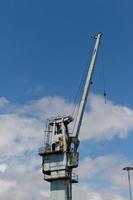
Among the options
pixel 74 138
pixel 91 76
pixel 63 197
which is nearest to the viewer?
pixel 63 197

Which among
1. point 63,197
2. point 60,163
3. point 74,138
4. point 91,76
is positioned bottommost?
point 63,197

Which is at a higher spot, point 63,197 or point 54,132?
point 54,132

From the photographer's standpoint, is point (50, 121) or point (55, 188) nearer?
point (55, 188)

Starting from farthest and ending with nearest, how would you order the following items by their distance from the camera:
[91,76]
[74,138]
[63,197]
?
1. [91,76]
2. [74,138]
3. [63,197]

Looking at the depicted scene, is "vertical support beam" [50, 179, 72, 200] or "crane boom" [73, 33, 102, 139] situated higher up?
"crane boom" [73, 33, 102, 139]

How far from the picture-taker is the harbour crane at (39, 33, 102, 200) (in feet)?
222

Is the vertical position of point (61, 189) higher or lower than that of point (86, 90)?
lower

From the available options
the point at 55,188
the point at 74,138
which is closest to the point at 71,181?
the point at 55,188

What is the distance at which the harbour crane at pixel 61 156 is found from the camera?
67750mm

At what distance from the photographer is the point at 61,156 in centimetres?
6969

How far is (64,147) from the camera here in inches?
2751

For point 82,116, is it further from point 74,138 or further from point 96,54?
point 96,54

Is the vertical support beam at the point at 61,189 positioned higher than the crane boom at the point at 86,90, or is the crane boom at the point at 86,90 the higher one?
the crane boom at the point at 86,90

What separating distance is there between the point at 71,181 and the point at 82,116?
11450mm
